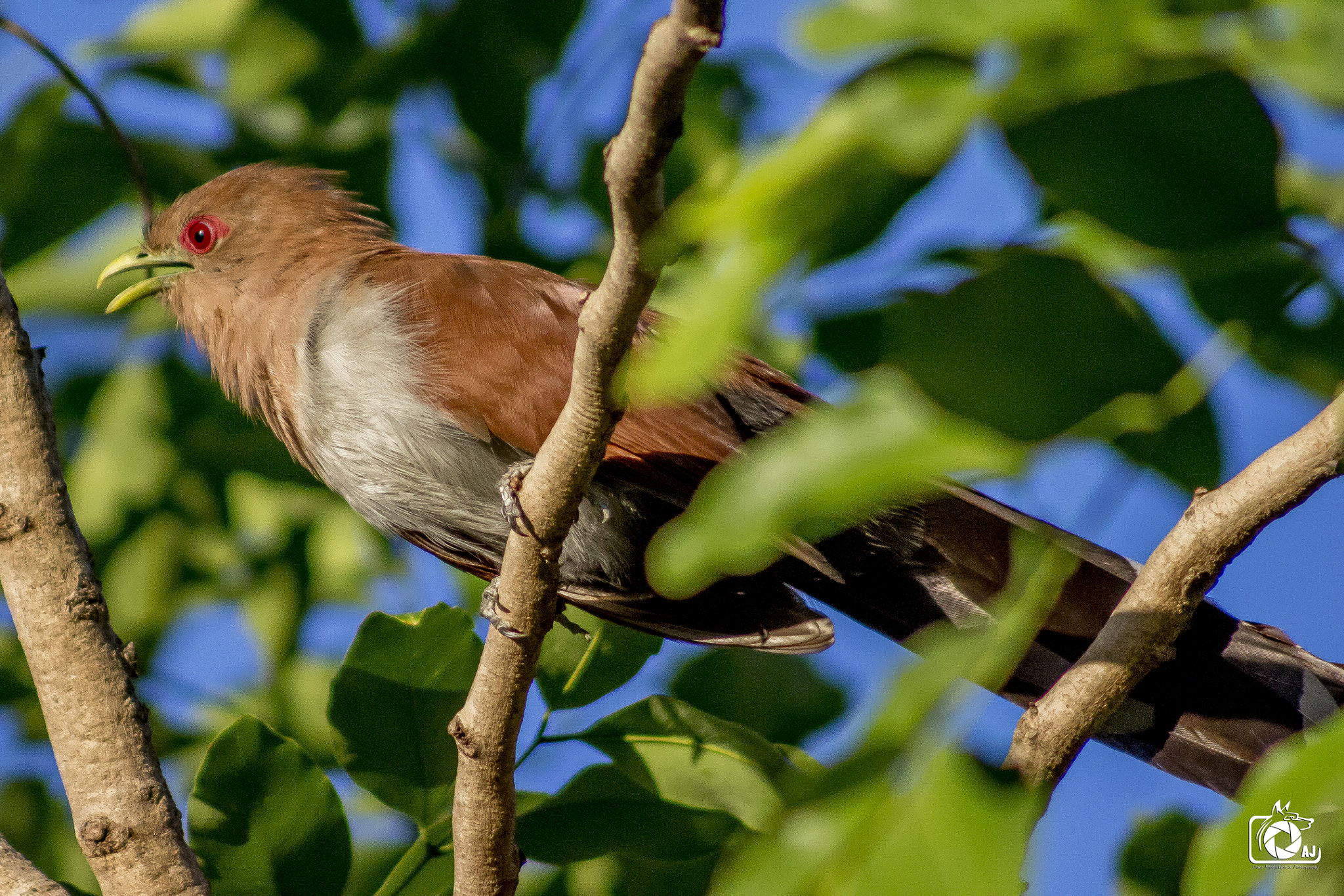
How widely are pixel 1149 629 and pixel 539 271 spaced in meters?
2.11

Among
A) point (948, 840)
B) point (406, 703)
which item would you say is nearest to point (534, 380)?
point (406, 703)

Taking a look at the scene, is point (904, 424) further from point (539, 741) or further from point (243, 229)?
point (243, 229)

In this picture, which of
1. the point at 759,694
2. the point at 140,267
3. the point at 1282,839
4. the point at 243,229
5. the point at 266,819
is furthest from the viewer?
the point at 140,267

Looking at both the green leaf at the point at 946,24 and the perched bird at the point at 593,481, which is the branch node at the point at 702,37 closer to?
the green leaf at the point at 946,24

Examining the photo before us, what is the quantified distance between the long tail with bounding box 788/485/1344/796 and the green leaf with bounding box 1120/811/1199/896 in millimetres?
533

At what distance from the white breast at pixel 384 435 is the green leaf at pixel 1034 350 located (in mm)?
2338

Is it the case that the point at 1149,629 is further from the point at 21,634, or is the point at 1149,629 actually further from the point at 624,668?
the point at 21,634

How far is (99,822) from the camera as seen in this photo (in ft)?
8.23

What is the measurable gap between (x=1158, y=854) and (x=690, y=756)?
2.91 ft

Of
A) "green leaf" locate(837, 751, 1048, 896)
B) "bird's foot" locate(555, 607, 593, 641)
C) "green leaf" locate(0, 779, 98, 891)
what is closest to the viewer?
"green leaf" locate(837, 751, 1048, 896)

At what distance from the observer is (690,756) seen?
243 cm

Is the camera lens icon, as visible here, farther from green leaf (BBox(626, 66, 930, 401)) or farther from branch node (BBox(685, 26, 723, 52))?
branch node (BBox(685, 26, 723, 52))

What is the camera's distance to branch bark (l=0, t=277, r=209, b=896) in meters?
2.49

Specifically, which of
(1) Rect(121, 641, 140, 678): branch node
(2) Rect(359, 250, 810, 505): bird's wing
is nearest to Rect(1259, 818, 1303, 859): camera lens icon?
(2) Rect(359, 250, 810, 505): bird's wing
